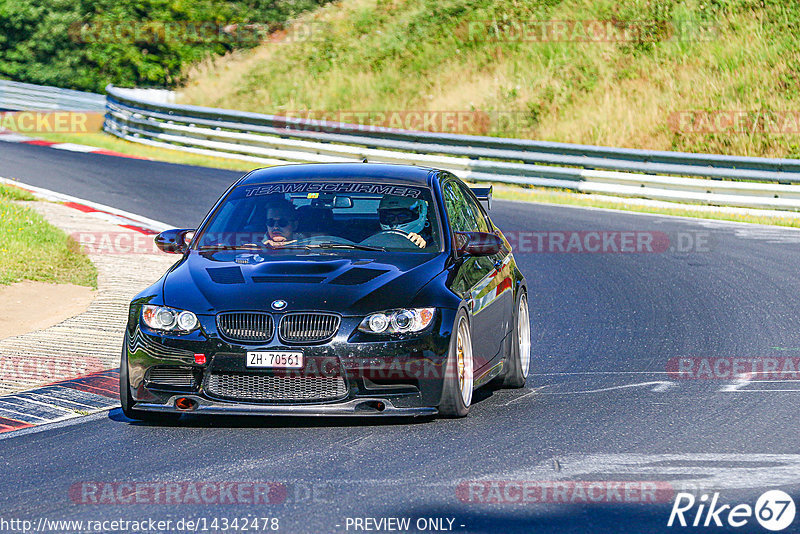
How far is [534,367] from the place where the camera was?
10.3m

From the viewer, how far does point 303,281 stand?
25.9 ft

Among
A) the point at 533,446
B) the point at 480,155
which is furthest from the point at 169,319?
the point at 480,155

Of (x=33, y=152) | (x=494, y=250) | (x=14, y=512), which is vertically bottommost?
(x=33, y=152)

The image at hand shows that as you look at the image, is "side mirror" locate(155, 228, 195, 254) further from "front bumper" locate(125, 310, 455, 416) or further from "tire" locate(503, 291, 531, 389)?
"tire" locate(503, 291, 531, 389)

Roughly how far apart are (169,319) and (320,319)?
0.93m

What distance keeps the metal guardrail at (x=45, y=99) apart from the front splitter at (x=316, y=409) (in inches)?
1210

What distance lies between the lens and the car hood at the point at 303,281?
768 centimetres

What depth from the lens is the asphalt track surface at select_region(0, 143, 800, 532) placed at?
588 cm

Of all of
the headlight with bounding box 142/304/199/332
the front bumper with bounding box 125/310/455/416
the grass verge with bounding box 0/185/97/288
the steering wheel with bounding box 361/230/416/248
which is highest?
the steering wheel with bounding box 361/230/416/248

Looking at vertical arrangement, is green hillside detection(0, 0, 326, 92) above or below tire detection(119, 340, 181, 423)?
below

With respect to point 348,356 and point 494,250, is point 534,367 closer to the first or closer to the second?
point 494,250

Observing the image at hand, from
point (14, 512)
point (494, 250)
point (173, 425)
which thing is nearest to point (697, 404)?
point (494, 250)

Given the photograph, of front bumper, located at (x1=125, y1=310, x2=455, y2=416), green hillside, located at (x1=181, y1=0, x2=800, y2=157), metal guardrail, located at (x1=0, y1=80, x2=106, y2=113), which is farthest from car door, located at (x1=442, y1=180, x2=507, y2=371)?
metal guardrail, located at (x1=0, y1=80, x2=106, y2=113)

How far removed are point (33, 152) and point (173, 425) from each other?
72.8ft
